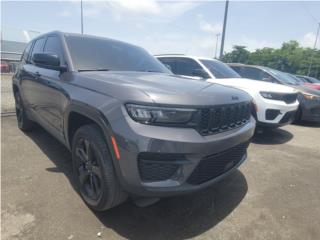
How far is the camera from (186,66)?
6242mm

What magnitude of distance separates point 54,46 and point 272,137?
469 cm

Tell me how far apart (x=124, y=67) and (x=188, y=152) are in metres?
1.69

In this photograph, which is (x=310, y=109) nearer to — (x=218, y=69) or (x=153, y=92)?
(x=218, y=69)

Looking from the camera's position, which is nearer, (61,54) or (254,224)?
(254,224)

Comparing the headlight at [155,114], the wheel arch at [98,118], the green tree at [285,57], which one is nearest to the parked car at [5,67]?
the wheel arch at [98,118]

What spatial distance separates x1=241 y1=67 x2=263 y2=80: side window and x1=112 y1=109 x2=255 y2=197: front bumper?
5.98 m

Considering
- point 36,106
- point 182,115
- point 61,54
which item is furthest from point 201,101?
point 36,106

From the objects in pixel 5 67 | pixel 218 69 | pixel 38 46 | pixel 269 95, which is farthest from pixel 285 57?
pixel 38 46

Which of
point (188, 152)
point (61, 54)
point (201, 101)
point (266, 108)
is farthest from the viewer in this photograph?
point (266, 108)

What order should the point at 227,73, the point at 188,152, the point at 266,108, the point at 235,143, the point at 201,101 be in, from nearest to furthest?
the point at 188,152 → the point at 201,101 → the point at 235,143 → the point at 266,108 → the point at 227,73

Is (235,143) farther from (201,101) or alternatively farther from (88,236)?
(88,236)

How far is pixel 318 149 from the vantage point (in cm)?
486

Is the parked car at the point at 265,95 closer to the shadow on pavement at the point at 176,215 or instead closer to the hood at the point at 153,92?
the shadow on pavement at the point at 176,215

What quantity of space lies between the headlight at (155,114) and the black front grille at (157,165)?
0.86 feet
